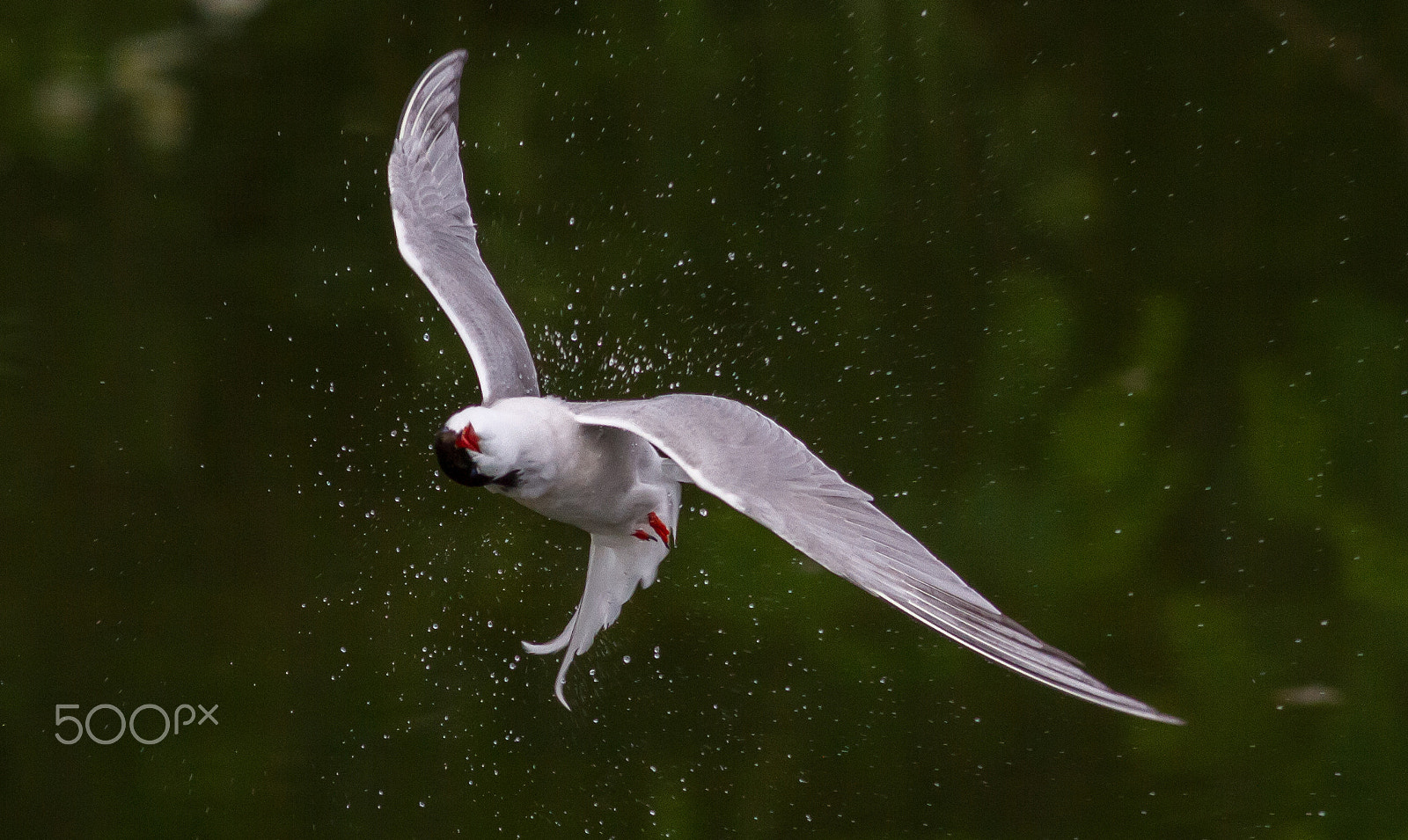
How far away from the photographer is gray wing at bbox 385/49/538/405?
209 cm

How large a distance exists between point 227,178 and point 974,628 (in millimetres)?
2311

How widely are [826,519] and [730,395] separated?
117 centimetres

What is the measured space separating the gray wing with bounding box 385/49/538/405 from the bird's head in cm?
21

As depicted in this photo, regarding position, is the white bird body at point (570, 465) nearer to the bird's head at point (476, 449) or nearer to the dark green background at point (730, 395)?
the bird's head at point (476, 449)

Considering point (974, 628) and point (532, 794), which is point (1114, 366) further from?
point (974, 628)

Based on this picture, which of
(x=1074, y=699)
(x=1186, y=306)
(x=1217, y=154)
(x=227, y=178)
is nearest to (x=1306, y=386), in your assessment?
(x=1186, y=306)

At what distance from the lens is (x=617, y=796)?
8.94ft

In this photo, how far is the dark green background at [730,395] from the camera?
2.71 m

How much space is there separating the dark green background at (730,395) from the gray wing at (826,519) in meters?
0.92

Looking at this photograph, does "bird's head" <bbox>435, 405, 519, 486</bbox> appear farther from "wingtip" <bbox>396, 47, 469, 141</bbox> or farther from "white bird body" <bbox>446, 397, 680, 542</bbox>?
"wingtip" <bbox>396, 47, 469, 141</bbox>

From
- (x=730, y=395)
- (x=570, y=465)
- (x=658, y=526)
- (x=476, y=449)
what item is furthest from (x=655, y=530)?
(x=730, y=395)

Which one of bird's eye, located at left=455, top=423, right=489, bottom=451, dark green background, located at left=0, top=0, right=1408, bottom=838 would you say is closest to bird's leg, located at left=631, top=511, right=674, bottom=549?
bird's eye, located at left=455, top=423, right=489, bottom=451

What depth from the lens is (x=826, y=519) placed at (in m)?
1.65

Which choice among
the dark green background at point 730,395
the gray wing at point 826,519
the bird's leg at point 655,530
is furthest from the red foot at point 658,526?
the dark green background at point 730,395
